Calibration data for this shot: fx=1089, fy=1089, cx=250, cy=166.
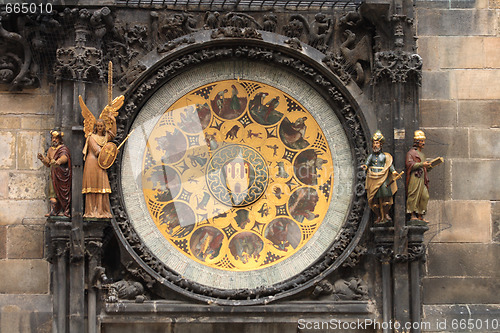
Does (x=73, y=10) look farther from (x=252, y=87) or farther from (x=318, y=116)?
(x=318, y=116)

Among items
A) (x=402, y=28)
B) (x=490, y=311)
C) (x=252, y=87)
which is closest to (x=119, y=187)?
(x=252, y=87)

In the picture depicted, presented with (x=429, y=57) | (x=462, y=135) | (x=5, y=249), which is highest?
(x=429, y=57)

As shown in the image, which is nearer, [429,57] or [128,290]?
[128,290]

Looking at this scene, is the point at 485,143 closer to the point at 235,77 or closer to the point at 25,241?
the point at 235,77

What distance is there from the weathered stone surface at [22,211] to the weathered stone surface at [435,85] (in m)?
4.60

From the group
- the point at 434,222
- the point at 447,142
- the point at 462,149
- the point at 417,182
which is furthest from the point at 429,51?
the point at 434,222

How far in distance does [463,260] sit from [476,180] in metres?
0.94

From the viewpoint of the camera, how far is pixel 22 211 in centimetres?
1236

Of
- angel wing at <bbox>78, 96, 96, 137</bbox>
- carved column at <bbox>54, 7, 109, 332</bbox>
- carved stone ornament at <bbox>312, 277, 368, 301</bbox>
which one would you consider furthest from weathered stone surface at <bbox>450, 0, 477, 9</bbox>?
angel wing at <bbox>78, 96, 96, 137</bbox>

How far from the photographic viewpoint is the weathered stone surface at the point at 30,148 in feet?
40.8

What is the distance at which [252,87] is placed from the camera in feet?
41.6

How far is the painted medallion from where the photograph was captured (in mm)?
12406

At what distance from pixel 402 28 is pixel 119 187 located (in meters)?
3.67

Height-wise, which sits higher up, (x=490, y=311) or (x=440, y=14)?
(x=440, y=14)
